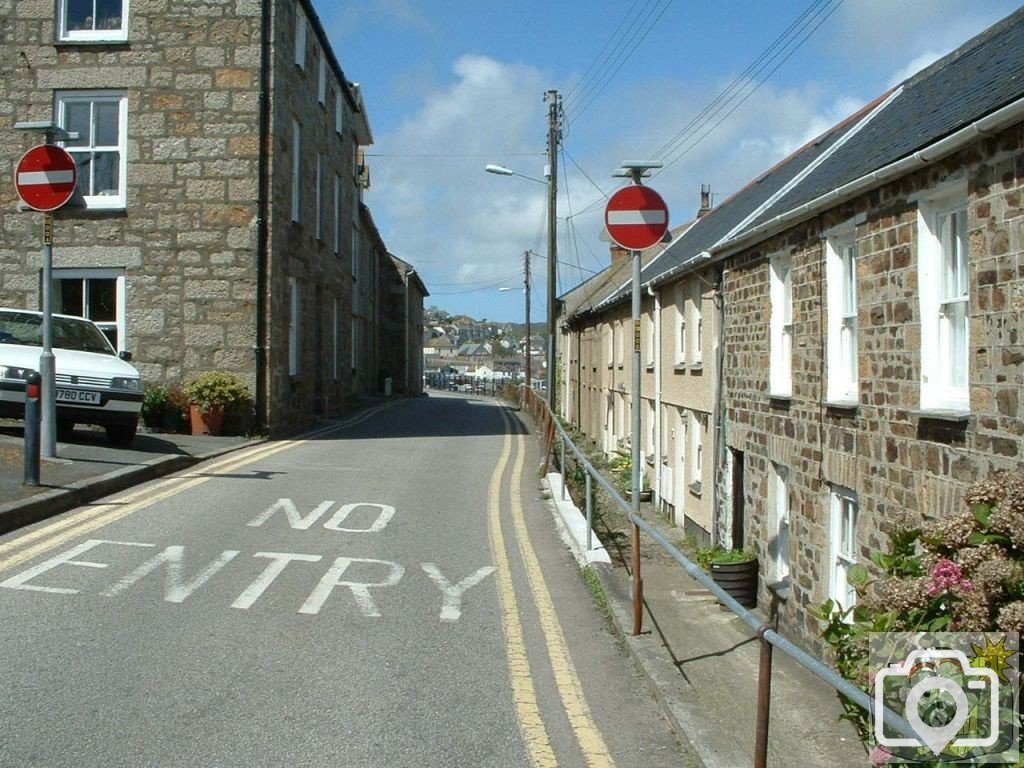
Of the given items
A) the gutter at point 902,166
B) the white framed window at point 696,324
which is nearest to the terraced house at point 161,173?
the white framed window at point 696,324

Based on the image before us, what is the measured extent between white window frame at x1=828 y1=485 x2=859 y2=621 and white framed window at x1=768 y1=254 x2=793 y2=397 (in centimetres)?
213

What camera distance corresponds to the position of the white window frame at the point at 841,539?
9555 mm

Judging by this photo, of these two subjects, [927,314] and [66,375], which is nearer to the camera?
[927,314]

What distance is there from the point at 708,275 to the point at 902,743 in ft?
39.6

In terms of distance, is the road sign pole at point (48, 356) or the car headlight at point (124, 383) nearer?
the road sign pole at point (48, 356)

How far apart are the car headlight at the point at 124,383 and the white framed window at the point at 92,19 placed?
8809 mm

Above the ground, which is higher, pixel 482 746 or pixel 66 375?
pixel 66 375

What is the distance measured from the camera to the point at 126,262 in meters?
19.9

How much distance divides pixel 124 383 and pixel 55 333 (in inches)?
65.4

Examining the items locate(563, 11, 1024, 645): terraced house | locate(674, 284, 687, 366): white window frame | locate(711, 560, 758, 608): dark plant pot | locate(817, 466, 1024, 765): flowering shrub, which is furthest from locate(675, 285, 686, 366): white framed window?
locate(817, 466, 1024, 765): flowering shrub

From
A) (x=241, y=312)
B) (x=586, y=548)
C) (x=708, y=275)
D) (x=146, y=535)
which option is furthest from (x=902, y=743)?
(x=241, y=312)

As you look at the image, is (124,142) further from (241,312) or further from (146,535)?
(146,535)

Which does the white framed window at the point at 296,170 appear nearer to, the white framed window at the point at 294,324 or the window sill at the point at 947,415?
the white framed window at the point at 294,324

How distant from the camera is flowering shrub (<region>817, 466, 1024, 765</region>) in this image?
3951 millimetres
